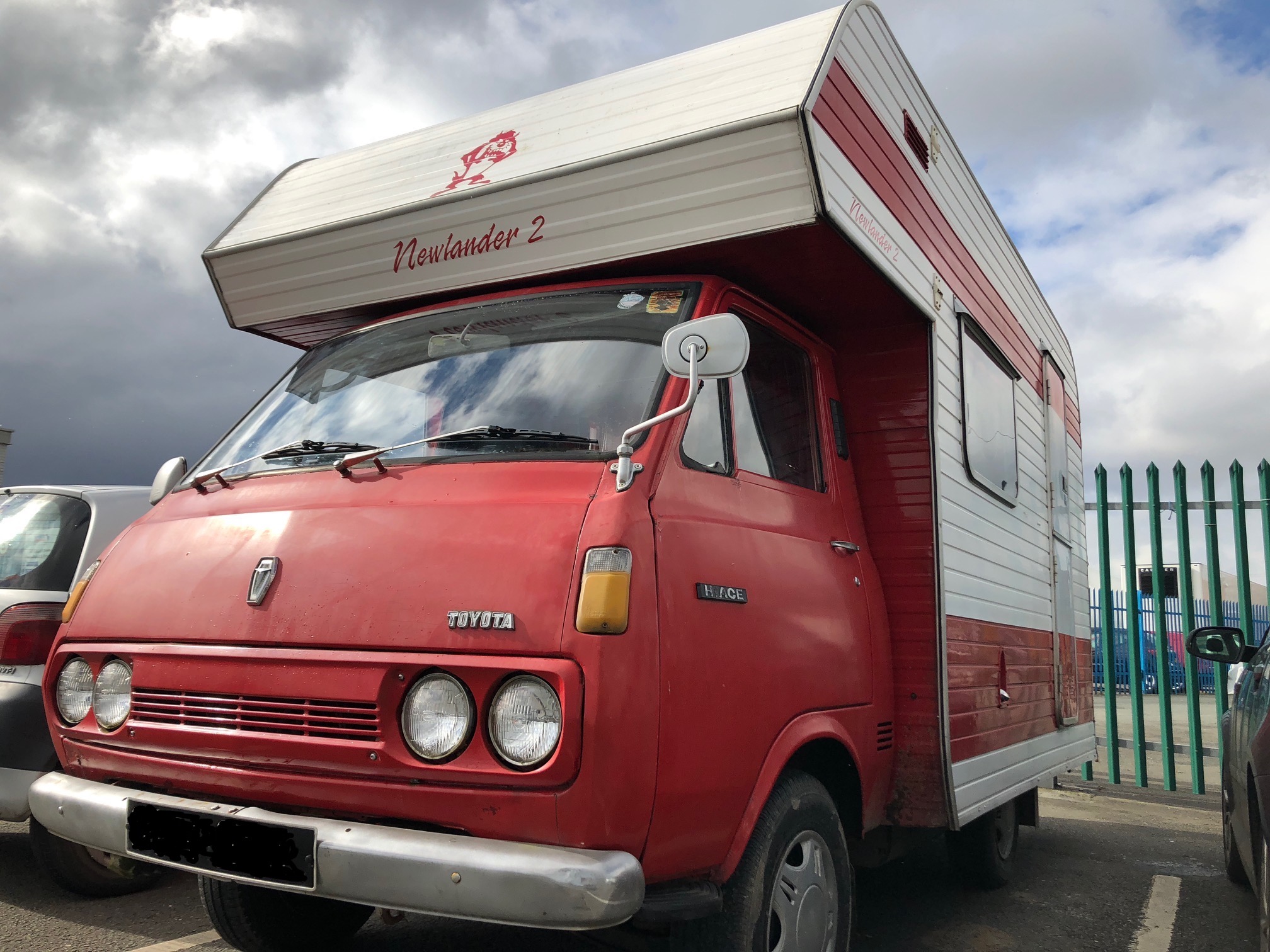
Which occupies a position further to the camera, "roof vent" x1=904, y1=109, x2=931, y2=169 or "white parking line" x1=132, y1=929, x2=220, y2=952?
"roof vent" x1=904, y1=109, x2=931, y2=169

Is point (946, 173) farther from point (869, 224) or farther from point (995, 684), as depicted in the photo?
point (995, 684)

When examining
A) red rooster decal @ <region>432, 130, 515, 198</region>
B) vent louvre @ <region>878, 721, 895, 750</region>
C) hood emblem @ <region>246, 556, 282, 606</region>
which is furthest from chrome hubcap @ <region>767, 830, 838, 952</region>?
red rooster decal @ <region>432, 130, 515, 198</region>

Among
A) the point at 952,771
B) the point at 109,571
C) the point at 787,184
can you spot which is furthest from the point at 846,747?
the point at 109,571

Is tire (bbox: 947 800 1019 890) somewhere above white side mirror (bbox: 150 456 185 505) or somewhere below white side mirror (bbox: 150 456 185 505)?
below

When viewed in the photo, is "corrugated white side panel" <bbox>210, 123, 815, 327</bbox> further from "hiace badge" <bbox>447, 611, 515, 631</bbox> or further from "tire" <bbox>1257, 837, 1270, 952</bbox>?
"tire" <bbox>1257, 837, 1270, 952</bbox>

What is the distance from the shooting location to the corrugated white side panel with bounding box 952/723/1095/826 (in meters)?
4.02

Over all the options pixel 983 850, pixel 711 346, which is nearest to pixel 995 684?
pixel 983 850

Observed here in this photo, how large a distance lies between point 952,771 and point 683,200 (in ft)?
7.70

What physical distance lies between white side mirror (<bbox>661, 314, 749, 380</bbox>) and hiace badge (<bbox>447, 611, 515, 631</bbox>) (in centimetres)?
79

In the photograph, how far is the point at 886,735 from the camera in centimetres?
377

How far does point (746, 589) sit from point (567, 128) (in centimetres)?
191

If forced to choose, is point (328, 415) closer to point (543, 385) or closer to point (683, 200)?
point (543, 385)

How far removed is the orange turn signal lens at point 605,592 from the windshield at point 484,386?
409 millimetres

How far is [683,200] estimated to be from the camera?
10.9 feet
